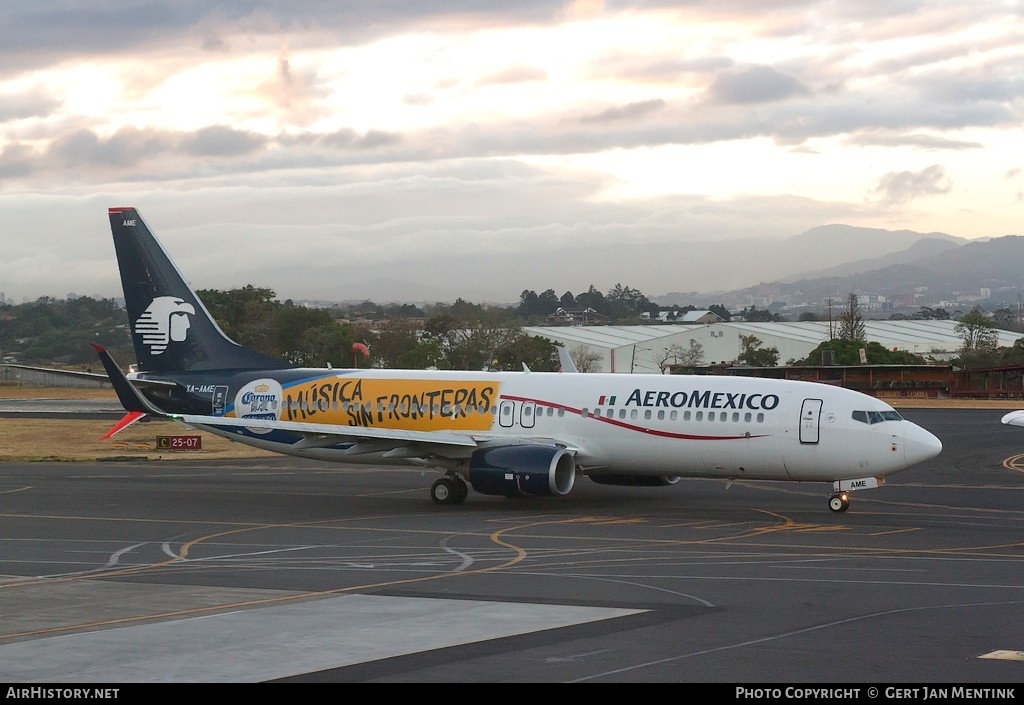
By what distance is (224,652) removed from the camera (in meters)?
16.3

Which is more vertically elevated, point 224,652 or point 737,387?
point 737,387

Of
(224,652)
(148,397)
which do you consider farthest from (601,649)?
(148,397)

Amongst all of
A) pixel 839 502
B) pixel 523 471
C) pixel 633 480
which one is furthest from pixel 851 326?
pixel 523 471

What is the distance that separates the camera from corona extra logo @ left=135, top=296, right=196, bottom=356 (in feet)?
143

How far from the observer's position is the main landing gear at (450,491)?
3759 cm

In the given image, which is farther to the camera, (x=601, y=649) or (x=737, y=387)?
(x=737, y=387)

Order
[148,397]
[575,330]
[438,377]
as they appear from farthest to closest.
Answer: [575,330]
[148,397]
[438,377]

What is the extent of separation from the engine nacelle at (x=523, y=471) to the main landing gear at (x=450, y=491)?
1.55m

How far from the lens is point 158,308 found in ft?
144

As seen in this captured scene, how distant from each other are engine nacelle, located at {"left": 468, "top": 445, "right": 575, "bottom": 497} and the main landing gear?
1.55m

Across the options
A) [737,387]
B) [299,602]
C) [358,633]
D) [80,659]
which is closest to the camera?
[80,659]

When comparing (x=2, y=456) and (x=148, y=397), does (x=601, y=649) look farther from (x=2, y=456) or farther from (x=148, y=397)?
(x=2, y=456)

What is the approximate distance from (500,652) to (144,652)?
4.56 metres

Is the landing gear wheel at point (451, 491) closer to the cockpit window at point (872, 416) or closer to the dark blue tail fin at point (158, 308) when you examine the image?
the dark blue tail fin at point (158, 308)
